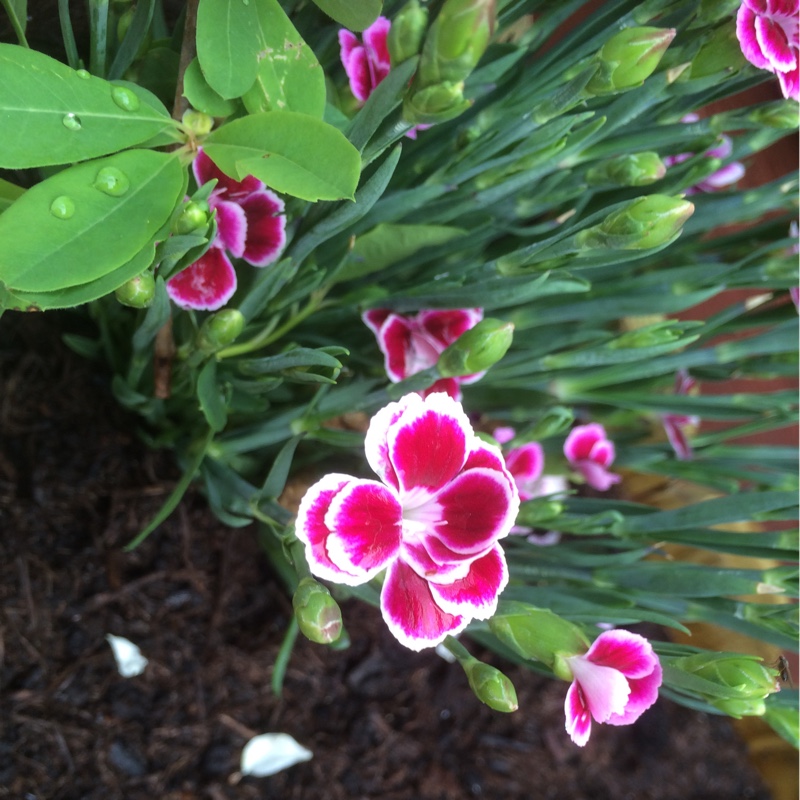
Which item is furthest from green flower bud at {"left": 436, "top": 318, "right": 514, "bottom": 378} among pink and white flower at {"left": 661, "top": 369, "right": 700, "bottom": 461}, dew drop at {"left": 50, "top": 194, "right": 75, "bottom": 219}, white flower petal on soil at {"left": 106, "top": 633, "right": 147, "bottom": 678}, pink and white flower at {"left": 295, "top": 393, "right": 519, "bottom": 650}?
white flower petal on soil at {"left": 106, "top": 633, "right": 147, "bottom": 678}

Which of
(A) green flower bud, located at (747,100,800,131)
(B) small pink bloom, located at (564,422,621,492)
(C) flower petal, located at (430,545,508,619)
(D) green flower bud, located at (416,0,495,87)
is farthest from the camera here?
(B) small pink bloom, located at (564,422,621,492)

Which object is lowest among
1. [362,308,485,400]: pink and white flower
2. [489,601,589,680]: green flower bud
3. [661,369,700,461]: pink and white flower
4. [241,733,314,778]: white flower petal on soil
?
[241,733,314,778]: white flower petal on soil

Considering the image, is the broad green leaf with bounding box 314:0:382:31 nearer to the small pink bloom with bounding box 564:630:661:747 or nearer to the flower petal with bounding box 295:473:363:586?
the flower petal with bounding box 295:473:363:586

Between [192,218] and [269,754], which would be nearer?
[192,218]

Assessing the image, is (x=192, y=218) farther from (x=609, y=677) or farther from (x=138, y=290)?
(x=609, y=677)

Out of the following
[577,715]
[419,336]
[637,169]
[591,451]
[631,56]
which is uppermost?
[631,56]

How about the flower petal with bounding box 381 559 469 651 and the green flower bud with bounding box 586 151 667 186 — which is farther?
the green flower bud with bounding box 586 151 667 186

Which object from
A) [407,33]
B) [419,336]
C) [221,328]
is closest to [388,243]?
[419,336]
